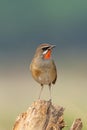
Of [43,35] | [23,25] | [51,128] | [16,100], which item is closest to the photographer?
[51,128]

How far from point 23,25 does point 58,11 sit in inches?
26.3

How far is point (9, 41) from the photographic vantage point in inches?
573

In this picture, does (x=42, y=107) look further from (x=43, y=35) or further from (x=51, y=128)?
(x=43, y=35)

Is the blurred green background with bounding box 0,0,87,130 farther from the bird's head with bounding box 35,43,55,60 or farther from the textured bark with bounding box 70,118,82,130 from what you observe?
the textured bark with bounding box 70,118,82,130

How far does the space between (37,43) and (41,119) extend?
28.6ft

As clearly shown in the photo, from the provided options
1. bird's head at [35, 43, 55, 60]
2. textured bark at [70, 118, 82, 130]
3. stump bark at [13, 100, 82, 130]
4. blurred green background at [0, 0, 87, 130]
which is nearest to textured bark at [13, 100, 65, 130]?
stump bark at [13, 100, 82, 130]

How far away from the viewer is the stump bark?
4402mm

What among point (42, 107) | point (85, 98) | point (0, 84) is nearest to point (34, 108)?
point (42, 107)

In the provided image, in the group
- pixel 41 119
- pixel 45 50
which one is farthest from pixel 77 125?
pixel 45 50

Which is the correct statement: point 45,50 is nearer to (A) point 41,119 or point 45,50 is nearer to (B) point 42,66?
(B) point 42,66

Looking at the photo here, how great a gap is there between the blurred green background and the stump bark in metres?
3.55

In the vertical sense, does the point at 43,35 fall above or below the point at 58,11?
below

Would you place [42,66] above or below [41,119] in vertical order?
above

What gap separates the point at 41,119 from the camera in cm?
442
